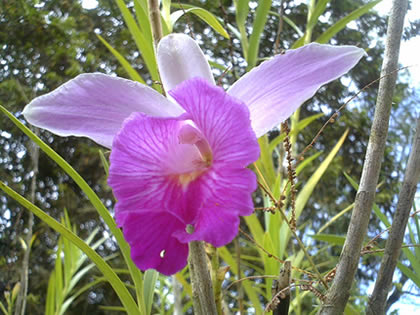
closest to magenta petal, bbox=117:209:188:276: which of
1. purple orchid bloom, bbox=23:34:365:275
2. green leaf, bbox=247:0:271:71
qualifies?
purple orchid bloom, bbox=23:34:365:275

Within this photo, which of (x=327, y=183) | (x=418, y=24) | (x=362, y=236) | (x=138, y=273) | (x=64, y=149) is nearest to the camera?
(x=362, y=236)

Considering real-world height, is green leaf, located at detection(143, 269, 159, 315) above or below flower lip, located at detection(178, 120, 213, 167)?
below

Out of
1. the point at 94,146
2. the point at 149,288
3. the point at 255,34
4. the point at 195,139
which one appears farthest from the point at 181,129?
the point at 94,146

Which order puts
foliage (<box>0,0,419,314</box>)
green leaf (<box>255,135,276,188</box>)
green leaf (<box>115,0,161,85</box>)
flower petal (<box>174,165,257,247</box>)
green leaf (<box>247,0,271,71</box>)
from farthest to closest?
foliage (<box>0,0,419,314</box>) → green leaf (<box>255,135,276,188</box>) → green leaf (<box>247,0,271,71</box>) → green leaf (<box>115,0,161,85</box>) → flower petal (<box>174,165,257,247</box>)

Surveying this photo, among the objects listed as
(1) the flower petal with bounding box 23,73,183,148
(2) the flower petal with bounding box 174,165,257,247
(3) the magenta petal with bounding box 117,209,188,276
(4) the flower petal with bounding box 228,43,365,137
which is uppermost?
(4) the flower petal with bounding box 228,43,365,137

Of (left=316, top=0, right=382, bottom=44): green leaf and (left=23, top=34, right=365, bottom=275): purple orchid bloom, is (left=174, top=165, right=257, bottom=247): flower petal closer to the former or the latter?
(left=23, top=34, right=365, bottom=275): purple orchid bloom

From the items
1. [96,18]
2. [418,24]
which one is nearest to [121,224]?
[418,24]

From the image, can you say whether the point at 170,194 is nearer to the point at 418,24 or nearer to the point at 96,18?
the point at 418,24

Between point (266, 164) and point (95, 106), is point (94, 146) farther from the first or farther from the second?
point (95, 106)
